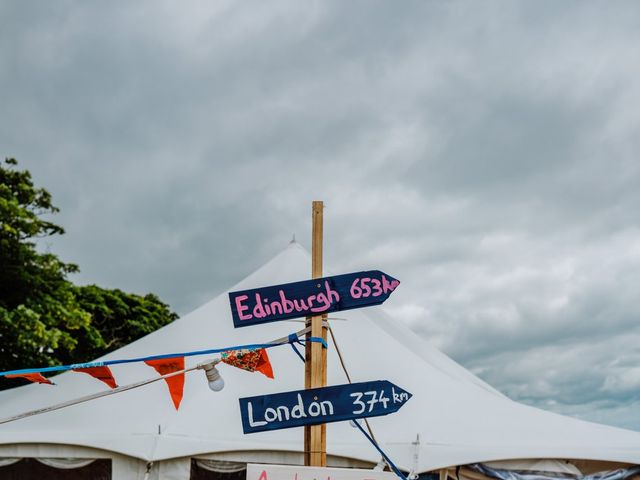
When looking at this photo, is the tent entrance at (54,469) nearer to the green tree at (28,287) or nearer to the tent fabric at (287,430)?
the tent fabric at (287,430)

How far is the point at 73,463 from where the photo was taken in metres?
5.69

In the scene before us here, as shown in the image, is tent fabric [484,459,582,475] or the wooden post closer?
the wooden post

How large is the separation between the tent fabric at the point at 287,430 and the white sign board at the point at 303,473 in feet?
7.23

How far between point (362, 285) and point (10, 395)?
5.35 m

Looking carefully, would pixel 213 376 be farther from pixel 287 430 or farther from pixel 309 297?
pixel 287 430

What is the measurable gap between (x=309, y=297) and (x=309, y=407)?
565 millimetres

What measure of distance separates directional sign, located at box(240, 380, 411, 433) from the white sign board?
0.28 meters

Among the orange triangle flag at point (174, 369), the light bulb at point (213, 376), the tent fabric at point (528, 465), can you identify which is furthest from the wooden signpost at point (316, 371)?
the tent fabric at point (528, 465)

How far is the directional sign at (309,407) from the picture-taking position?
11.1 ft

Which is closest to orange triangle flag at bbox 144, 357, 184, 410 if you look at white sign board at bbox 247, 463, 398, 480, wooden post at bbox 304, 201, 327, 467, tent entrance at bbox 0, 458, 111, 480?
wooden post at bbox 304, 201, 327, 467

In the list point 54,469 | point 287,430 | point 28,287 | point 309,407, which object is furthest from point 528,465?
point 28,287

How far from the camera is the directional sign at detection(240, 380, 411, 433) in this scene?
11.1 ft

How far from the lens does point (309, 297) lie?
3533mm

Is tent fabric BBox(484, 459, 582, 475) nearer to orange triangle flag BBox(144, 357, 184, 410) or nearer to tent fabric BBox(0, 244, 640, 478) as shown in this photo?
tent fabric BBox(0, 244, 640, 478)
